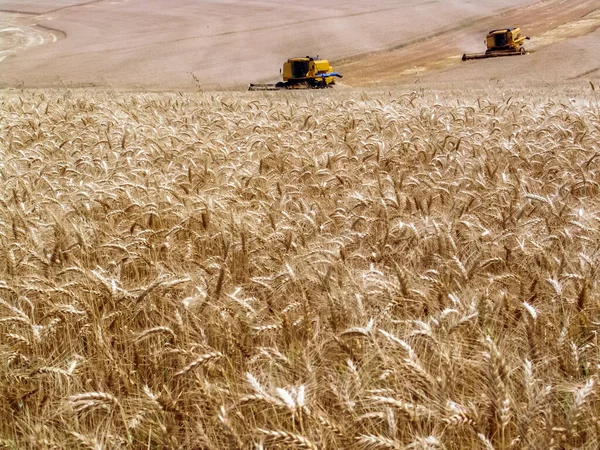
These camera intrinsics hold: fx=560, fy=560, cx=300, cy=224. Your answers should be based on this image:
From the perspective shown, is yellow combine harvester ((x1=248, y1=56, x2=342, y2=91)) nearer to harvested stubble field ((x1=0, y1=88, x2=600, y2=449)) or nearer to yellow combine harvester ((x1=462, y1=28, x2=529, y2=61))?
yellow combine harvester ((x1=462, y1=28, x2=529, y2=61))

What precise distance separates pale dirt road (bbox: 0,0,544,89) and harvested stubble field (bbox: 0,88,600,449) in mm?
30941

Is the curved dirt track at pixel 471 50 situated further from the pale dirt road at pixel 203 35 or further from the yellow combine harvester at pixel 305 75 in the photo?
the yellow combine harvester at pixel 305 75

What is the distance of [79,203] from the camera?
387 cm

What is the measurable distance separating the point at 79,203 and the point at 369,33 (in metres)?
58.8

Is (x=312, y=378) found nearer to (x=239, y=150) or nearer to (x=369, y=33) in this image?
(x=239, y=150)

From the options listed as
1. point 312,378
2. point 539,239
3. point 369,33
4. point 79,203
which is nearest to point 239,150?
point 79,203

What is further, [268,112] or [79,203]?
[268,112]

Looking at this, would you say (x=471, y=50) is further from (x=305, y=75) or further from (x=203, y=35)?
(x=203, y=35)

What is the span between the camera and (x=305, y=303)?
7.03 feet

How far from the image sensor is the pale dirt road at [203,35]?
42281 millimetres

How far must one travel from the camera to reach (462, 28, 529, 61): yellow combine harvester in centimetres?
3741

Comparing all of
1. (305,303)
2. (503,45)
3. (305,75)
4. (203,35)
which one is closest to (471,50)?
(503,45)

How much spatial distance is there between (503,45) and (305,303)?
1589 inches

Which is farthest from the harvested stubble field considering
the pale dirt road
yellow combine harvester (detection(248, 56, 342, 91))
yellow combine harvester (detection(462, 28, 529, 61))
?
yellow combine harvester (detection(462, 28, 529, 61))
